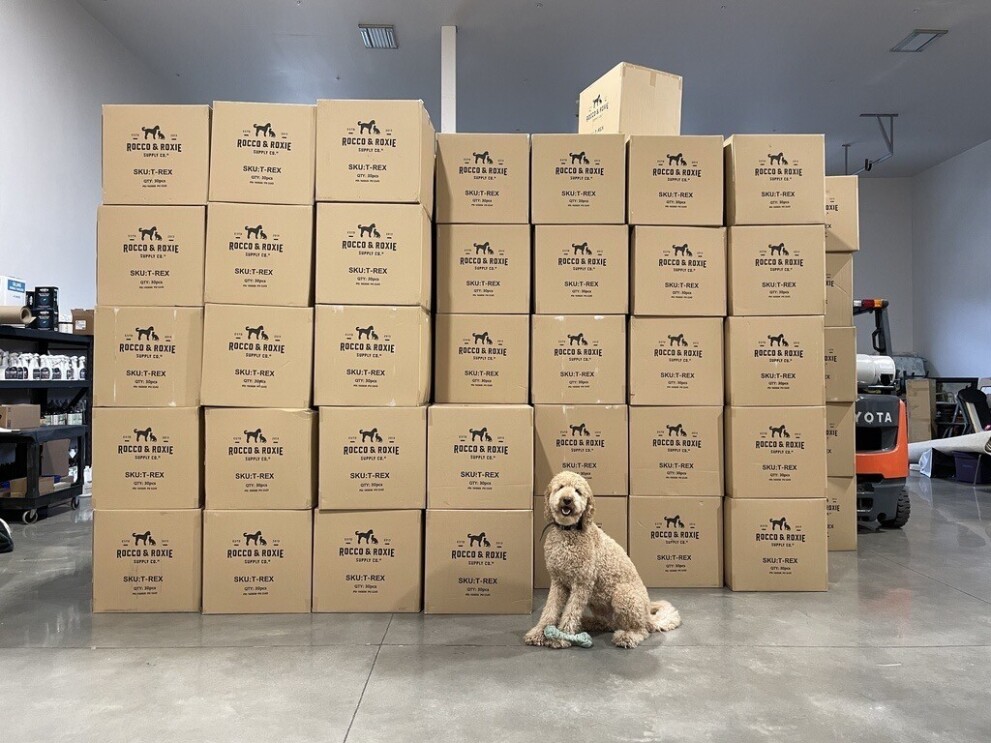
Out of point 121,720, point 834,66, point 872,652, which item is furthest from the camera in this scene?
point 834,66

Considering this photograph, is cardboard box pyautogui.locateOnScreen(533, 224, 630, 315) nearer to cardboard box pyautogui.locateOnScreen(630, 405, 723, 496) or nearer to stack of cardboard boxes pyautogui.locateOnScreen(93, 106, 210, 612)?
cardboard box pyautogui.locateOnScreen(630, 405, 723, 496)

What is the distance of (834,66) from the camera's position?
655 cm

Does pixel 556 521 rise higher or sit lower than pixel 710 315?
lower

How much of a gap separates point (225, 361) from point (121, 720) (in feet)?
4.20

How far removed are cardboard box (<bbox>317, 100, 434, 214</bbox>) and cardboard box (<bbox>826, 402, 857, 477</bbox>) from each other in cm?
257

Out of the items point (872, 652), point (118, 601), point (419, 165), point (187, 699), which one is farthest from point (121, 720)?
point (872, 652)

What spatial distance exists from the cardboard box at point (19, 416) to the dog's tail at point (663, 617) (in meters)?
3.96

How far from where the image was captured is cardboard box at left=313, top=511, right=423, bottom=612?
2.73 m

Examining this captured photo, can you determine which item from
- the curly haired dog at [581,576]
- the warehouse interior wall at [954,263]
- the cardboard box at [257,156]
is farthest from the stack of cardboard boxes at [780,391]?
the warehouse interior wall at [954,263]

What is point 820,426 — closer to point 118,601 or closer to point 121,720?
point 121,720

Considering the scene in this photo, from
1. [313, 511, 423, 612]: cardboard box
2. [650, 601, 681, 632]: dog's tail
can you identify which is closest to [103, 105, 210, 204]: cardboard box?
[313, 511, 423, 612]: cardboard box

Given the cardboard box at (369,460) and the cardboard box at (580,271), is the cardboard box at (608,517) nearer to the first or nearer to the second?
the cardboard box at (369,460)

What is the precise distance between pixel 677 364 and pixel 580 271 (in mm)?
576

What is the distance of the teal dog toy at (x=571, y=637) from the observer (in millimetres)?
2338
